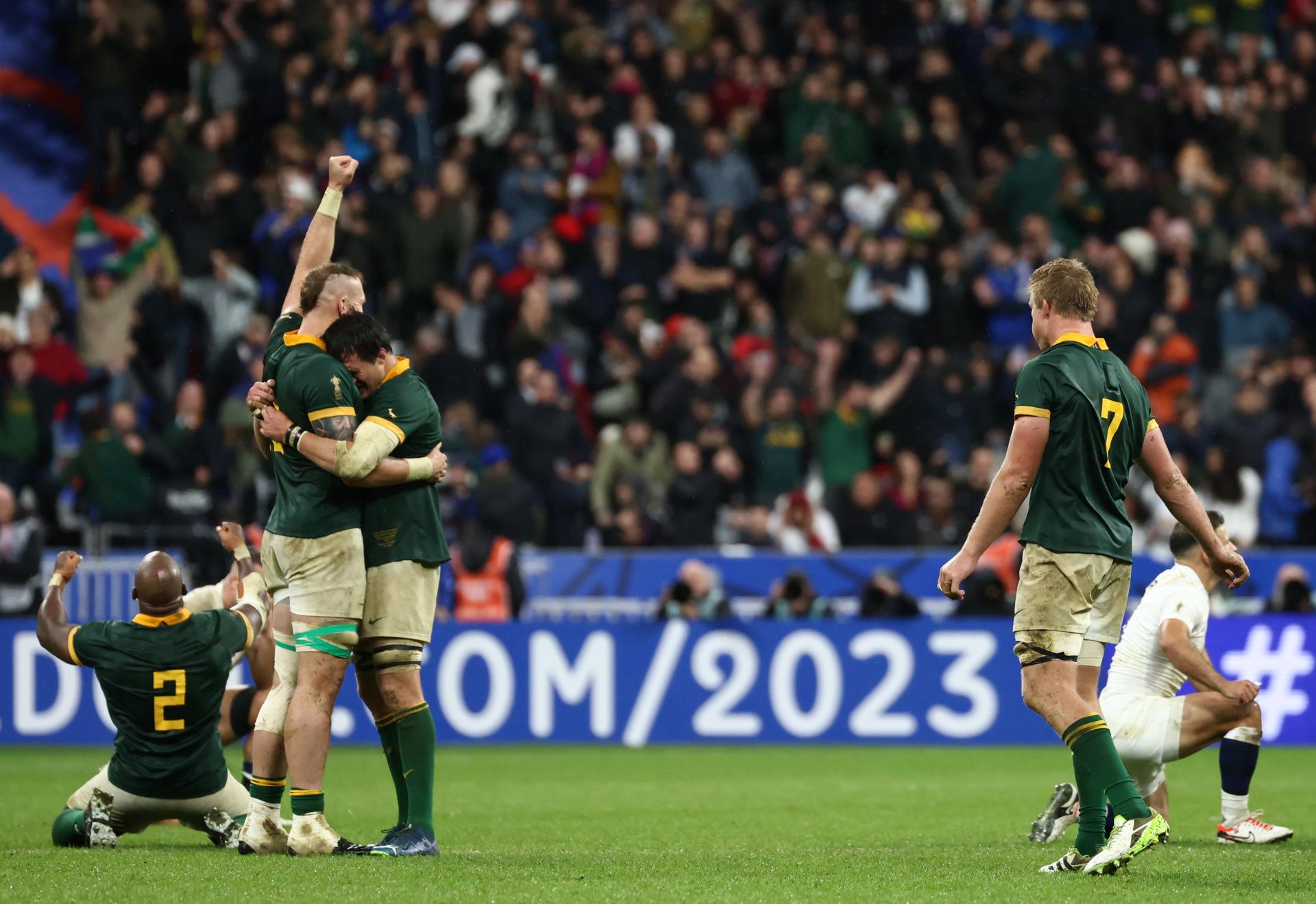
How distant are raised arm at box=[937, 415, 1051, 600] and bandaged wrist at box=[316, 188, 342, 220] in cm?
313

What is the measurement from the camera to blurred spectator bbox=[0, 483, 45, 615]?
16359 millimetres

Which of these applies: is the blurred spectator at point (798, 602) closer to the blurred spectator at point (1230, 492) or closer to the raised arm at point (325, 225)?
the blurred spectator at point (1230, 492)

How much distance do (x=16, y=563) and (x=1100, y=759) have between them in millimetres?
11919

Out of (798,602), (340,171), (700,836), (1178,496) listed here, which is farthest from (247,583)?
(798,602)

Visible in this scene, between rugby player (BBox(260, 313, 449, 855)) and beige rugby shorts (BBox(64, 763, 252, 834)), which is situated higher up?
rugby player (BBox(260, 313, 449, 855))

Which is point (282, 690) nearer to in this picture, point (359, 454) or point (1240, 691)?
Answer: point (359, 454)

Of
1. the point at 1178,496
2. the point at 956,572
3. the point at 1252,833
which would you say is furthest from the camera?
the point at 1252,833

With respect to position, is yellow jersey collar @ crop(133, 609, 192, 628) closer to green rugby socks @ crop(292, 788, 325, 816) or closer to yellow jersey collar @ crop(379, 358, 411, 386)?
green rugby socks @ crop(292, 788, 325, 816)

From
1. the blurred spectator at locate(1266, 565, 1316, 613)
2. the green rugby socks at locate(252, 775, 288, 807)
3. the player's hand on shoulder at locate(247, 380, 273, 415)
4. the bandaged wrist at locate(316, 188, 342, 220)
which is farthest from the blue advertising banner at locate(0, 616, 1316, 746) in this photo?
the player's hand on shoulder at locate(247, 380, 273, 415)

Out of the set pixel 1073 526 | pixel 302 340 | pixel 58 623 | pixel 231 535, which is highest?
pixel 302 340

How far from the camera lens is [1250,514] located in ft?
56.4

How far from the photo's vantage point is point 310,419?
7473 mm

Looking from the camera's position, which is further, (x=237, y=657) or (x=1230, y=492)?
(x=1230, y=492)

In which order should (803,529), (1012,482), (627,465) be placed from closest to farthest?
(1012,482), (803,529), (627,465)
